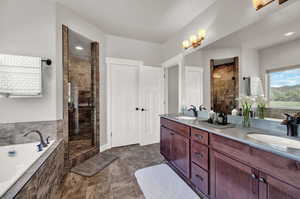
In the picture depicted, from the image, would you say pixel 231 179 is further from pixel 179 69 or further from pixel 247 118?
pixel 179 69

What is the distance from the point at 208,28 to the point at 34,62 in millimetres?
2675

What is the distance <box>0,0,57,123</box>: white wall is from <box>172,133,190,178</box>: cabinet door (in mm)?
1917

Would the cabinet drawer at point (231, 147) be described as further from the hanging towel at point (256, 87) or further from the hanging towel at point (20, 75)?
the hanging towel at point (20, 75)

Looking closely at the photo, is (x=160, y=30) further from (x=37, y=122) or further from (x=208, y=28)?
(x=37, y=122)

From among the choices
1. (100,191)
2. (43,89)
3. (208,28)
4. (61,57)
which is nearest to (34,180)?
(100,191)

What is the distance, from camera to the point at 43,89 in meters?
1.97

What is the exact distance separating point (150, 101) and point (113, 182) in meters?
2.01

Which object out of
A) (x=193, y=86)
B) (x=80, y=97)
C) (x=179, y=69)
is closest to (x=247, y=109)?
(x=193, y=86)

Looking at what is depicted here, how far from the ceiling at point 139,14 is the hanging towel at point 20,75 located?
3.60ft

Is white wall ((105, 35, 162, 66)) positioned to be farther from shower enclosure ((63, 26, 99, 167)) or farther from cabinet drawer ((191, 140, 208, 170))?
cabinet drawer ((191, 140, 208, 170))

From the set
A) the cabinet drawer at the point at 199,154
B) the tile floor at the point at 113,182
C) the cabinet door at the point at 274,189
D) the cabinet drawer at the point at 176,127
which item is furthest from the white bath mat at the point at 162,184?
the cabinet door at the point at 274,189

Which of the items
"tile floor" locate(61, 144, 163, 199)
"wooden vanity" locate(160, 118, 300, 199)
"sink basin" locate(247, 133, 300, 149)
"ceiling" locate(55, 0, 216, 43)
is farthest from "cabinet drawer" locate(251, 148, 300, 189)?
"ceiling" locate(55, 0, 216, 43)

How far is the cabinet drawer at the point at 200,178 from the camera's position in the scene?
1.45 m

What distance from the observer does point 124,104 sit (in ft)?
10.8
